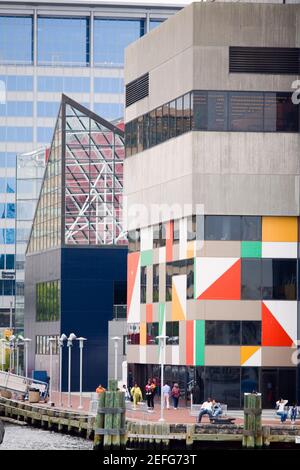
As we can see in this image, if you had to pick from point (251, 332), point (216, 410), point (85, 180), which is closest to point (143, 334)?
point (251, 332)

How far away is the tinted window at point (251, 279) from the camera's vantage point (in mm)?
101688

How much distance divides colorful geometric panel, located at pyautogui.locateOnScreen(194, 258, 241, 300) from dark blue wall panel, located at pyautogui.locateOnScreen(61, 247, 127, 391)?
33.5 m

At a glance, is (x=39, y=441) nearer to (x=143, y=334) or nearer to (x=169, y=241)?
(x=169, y=241)

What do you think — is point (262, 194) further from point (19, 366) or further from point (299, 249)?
point (19, 366)

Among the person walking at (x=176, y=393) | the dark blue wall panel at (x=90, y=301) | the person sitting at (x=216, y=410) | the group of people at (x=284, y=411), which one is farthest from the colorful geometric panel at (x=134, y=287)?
the person sitting at (x=216, y=410)

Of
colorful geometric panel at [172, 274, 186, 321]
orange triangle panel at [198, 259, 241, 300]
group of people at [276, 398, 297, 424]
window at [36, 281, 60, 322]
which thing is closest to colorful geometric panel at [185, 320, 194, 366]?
colorful geometric panel at [172, 274, 186, 321]

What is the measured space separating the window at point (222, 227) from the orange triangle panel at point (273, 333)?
5101 mm

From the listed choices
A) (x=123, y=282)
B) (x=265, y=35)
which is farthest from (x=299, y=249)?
(x=123, y=282)

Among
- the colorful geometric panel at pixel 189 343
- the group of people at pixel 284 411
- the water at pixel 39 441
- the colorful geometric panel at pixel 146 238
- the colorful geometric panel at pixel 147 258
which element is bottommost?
the water at pixel 39 441

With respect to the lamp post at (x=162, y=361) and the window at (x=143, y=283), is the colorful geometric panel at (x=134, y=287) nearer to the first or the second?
the window at (x=143, y=283)

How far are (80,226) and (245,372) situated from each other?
3865cm

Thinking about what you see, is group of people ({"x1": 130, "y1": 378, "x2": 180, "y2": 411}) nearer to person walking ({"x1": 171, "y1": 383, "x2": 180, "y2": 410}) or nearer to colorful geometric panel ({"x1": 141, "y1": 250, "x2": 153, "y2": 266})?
person walking ({"x1": 171, "y1": 383, "x2": 180, "y2": 410})

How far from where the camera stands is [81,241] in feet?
449
